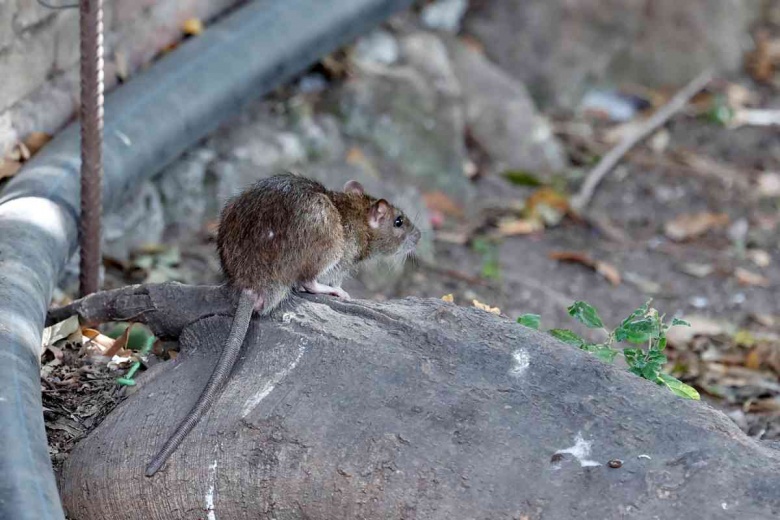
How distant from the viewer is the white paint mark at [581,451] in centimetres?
270

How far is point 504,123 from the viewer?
303 inches

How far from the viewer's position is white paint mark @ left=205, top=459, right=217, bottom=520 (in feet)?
9.85

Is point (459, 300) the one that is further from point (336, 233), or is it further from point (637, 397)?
point (637, 397)

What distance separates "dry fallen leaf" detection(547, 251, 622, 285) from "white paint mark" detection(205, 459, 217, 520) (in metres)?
3.87

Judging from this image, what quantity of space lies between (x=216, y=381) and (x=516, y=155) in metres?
4.84

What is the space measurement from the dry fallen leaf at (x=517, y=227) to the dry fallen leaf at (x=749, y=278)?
122 cm

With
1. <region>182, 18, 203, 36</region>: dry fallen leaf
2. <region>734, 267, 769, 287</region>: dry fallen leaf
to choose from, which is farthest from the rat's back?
<region>734, 267, 769, 287</region>: dry fallen leaf

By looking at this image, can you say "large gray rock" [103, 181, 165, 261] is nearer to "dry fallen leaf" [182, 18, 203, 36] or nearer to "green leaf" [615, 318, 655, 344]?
"dry fallen leaf" [182, 18, 203, 36]

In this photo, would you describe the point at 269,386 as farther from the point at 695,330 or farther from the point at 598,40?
the point at 598,40

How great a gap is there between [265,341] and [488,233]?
3.67 m

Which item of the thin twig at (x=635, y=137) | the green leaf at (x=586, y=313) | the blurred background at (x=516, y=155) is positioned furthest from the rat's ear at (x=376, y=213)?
the thin twig at (x=635, y=137)

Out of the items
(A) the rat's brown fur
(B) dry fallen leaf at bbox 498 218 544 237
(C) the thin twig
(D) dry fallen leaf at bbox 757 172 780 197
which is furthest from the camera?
(D) dry fallen leaf at bbox 757 172 780 197

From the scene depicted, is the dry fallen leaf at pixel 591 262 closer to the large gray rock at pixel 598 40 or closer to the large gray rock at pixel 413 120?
the large gray rock at pixel 413 120

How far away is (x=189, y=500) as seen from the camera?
119 inches
